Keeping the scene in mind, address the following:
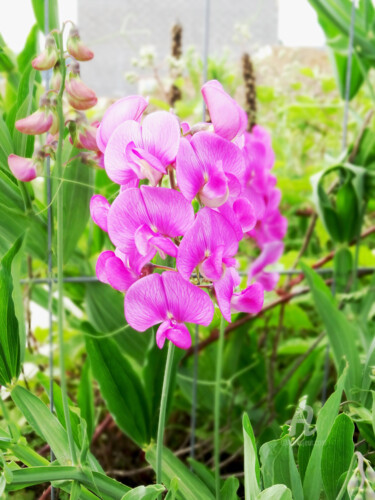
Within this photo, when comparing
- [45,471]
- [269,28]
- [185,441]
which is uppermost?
[269,28]

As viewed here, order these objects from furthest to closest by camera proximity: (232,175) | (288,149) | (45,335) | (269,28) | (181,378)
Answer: (269,28), (288,149), (45,335), (181,378), (232,175)

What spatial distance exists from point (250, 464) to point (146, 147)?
0.95 feet

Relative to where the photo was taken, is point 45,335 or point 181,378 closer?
point 181,378

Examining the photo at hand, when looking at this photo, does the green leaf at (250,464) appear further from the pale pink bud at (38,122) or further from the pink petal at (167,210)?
the pale pink bud at (38,122)

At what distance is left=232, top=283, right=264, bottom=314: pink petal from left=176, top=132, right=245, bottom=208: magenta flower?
9 centimetres

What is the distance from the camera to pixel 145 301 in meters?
0.49

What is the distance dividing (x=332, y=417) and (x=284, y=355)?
28.0 inches

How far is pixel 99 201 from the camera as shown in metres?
0.54

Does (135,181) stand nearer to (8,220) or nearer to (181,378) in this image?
(8,220)

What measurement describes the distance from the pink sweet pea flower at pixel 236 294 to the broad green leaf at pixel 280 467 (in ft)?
0.39

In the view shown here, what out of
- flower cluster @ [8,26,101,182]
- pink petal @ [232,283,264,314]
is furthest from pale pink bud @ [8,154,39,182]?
pink petal @ [232,283,264,314]

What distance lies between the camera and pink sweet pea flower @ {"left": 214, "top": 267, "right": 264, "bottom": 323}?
499 mm

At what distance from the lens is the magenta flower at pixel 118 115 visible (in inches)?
20.1

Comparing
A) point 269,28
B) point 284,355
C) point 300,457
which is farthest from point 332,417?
point 269,28
